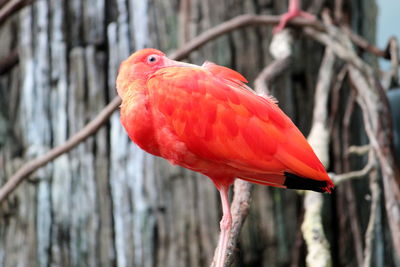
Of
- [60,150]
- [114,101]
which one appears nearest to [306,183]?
[114,101]

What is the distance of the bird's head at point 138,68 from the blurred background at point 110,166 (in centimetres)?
102

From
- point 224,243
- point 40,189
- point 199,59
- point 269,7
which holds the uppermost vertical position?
point 269,7

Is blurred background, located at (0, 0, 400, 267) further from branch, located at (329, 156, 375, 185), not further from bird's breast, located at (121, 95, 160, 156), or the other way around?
bird's breast, located at (121, 95, 160, 156)

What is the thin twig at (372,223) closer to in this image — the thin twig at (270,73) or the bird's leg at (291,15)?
the thin twig at (270,73)

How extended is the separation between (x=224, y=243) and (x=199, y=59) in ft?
3.94

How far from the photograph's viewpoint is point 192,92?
4.30 ft

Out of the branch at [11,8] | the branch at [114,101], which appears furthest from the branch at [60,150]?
the branch at [11,8]

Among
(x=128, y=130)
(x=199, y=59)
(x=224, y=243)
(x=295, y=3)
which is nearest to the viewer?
(x=128, y=130)

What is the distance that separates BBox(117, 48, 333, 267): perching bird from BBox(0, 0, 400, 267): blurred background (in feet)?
3.50

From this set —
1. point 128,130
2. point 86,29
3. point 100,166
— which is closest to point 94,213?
point 100,166

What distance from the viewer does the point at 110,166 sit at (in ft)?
7.93

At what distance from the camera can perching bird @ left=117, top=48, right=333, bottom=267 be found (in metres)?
1.29

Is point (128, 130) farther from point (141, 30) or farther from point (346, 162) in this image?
point (346, 162)

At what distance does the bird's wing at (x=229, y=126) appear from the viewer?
4.24ft
